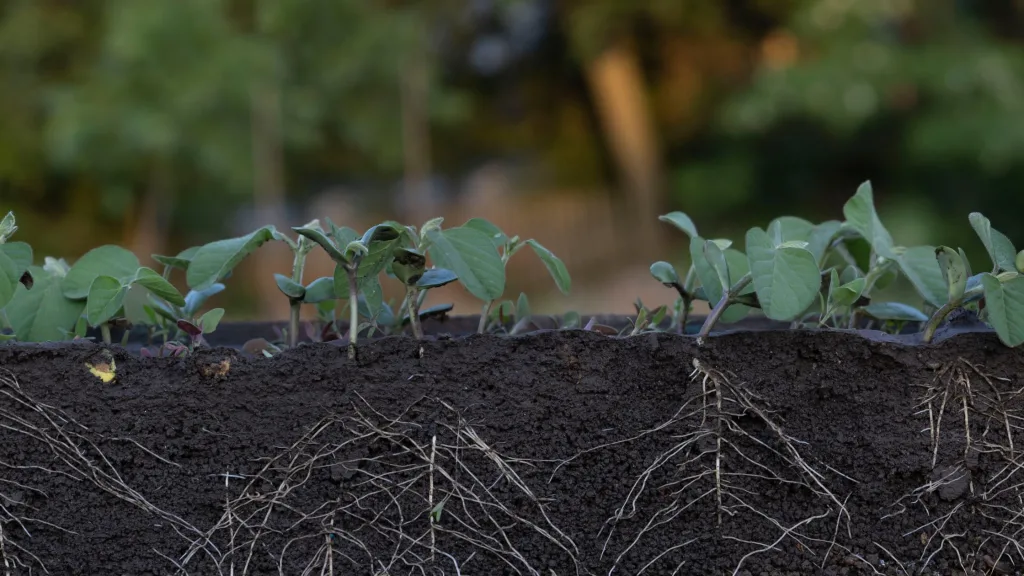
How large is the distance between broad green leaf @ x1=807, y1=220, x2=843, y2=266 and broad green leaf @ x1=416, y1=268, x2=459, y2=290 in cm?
56

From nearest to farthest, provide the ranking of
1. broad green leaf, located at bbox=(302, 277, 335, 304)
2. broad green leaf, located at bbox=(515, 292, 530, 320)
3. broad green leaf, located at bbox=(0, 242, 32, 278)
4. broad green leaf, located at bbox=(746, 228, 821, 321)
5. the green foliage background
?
broad green leaf, located at bbox=(746, 228, 821, 321) < broad green leaf, located at bbox=(0, 242, 32, 278) < broad green leaf, located at bbox=(302, 277, 335, 304) < broad green leaf, located at bbox=(515, 292, 530, 320) < the green foliage background

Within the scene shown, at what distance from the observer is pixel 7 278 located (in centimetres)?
106

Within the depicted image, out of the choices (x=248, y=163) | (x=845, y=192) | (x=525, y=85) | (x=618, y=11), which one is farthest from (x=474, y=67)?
(x=845, y=192)

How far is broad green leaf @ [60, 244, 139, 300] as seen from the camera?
1.22 meters

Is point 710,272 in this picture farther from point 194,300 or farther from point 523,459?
point 194,300

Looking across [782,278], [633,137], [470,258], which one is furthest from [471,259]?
[633,137]

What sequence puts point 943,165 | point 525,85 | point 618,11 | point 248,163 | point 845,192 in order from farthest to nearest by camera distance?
point 525,85 → point 845,192 → point 618,11 → point 943,165 → point 248,163

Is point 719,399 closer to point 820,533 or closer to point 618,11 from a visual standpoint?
point 820,533

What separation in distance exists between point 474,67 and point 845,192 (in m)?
4.72

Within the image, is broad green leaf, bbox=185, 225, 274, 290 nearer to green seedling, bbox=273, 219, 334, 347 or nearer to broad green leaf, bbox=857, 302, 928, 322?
green seedling, bbox=273, 219, 334, 347

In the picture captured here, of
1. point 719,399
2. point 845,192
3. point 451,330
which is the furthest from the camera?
point 845,192

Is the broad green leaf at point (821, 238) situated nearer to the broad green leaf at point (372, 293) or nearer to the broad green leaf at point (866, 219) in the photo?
the broad green leaf at point (866, 219)

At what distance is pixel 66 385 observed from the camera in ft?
3.49

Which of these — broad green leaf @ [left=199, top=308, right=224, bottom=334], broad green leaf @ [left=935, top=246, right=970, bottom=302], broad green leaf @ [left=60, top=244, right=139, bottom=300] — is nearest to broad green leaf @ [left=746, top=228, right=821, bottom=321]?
broad green leaf @ [left=935, top=246, right=970, bottom=302]
